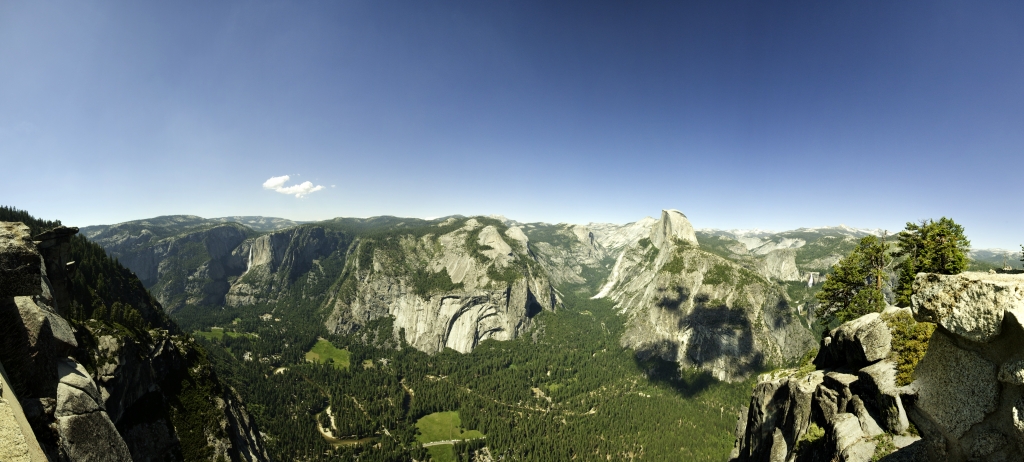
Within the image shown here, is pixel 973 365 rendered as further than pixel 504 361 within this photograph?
No

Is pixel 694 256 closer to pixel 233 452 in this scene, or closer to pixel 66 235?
pixel 233 452

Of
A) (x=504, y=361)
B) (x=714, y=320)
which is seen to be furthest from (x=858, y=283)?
(x=504, y=361)

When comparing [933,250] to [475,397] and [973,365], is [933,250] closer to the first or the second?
[973,365]

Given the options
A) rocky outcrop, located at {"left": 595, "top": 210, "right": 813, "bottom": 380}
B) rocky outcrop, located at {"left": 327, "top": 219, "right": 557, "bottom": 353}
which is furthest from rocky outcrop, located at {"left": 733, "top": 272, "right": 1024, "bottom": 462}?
rocky outcrop, located at {"left": 327, "top": 219, "right": 557, "bottom": 353}

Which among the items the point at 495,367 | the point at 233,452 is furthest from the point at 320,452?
the point at 495,367

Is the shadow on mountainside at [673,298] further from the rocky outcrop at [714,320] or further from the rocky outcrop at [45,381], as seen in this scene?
the rocky outcrop at [45,381]

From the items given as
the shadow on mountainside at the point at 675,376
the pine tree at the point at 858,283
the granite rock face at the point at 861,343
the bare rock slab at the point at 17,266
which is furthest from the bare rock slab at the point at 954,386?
the shadow on mountainside at the point at 675,376

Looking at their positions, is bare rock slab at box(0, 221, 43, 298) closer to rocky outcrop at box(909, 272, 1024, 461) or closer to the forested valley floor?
rocky outcrop at box(909, 272, 1024, 461)
